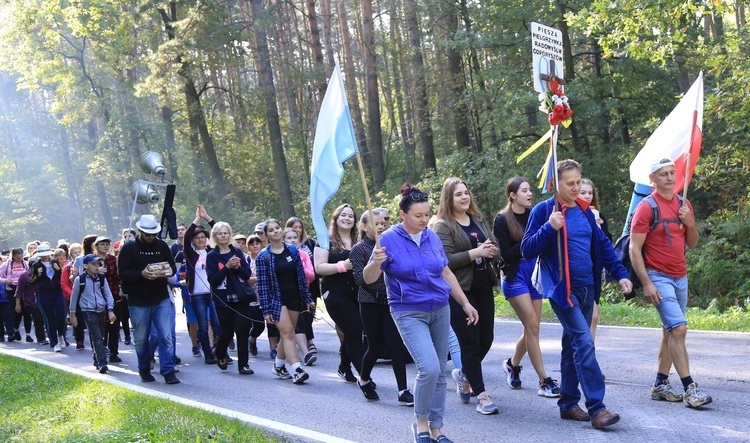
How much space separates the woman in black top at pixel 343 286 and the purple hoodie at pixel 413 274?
222 centimetres

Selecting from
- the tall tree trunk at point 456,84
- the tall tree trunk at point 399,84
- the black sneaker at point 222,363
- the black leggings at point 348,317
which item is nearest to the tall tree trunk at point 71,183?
the tall tree trunk at point 399,84

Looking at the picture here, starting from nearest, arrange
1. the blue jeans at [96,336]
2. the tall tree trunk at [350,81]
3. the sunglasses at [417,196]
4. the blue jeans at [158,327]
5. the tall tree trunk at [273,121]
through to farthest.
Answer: the sunglasses at [417,196]
the blue jeans at [158,327]
the blue jeans at [96,336]
the tall tree trunk at [273,121]
the tall tree trunk at [350,81]

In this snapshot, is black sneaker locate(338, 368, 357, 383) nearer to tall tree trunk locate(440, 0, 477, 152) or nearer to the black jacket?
the black jacket

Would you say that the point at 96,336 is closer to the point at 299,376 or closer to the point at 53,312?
the point at 53,312

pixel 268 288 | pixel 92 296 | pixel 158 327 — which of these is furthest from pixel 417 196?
pixel 92 296

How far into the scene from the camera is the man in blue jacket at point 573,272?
631cm

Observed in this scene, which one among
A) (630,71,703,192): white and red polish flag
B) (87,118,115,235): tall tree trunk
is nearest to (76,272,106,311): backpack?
(630,71,703,192): white and red polish flag

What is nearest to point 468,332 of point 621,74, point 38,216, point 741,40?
point 741,40

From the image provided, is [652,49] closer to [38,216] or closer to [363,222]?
[363,222]

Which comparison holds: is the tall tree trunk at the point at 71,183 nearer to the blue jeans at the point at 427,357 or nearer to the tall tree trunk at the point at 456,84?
the tall tree trunk at the point at 456,84

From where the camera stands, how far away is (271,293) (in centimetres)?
965

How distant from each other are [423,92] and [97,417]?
888 inches

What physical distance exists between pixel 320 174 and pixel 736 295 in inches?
521

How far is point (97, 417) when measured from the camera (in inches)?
314
